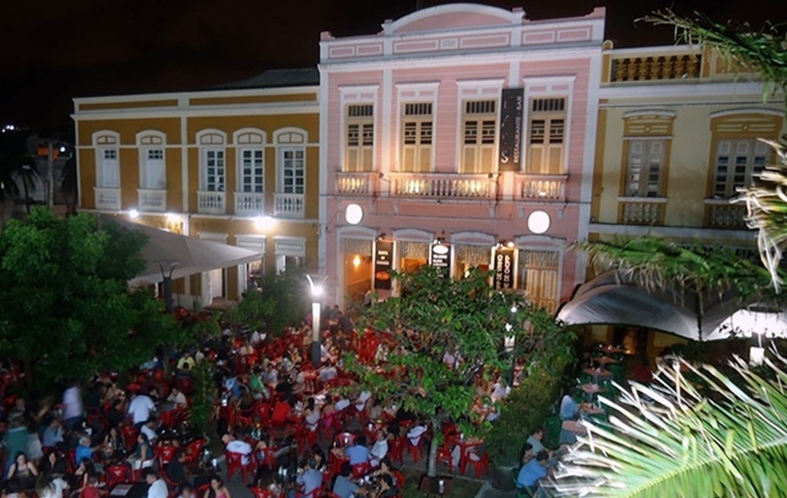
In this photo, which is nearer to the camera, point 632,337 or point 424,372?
point 424,372

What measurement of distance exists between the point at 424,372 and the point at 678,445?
7388mm

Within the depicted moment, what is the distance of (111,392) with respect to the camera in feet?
39.4

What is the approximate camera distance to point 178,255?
15.8 meters

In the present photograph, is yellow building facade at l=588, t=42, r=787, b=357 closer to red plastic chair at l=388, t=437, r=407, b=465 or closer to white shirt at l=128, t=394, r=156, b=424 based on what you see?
red plastic chair at l=388, t=437, r=407, b=465

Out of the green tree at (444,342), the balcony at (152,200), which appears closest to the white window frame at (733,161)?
the green tree at (444,342)

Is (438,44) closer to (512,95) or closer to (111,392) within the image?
(512,95)

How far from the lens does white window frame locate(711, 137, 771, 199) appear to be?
16.1 m

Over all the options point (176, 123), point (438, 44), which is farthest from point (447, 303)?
point (176, 123)

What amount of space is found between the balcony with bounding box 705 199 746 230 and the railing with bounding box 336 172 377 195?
9.72 m

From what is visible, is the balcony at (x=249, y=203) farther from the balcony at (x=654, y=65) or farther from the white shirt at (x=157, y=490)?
the white shirt at (x=157, y=490)

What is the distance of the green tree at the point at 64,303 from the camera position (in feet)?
33.0

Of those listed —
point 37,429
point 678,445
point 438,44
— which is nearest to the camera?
point 678,445

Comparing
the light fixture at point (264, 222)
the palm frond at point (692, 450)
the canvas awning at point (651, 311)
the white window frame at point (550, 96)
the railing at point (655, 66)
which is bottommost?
the canvas awning at point (651, 311)

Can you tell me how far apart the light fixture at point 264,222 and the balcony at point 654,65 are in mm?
11882
